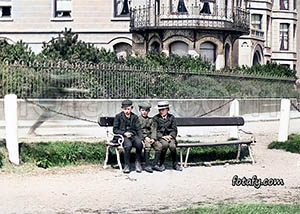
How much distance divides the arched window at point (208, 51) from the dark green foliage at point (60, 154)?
23.7 meters

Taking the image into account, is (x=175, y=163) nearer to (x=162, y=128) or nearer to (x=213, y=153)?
(x=162, y=128)

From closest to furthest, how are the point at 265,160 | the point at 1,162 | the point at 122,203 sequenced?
1. the point at 122,203
2. the point at 1,162
3. the point at 265,160

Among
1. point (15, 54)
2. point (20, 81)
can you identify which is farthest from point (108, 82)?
point (15, 54)

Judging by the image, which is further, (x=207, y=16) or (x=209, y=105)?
(x=207, y=16)

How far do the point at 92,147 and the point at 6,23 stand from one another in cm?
2764

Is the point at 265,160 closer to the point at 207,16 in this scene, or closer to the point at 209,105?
the point at 209,105

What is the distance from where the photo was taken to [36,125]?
2147 centimetres

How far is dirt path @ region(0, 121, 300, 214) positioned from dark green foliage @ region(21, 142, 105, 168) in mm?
282

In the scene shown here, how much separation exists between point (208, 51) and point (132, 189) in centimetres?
2717

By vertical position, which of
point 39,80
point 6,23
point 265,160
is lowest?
point 265,160

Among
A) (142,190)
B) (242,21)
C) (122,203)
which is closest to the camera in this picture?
(122,203)

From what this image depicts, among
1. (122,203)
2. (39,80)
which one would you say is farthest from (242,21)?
(122,203)

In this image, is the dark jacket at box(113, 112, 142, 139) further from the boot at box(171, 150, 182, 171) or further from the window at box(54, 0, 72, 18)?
the window at box(54, 0, 72, 18)

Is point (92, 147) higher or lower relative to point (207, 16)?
lower
